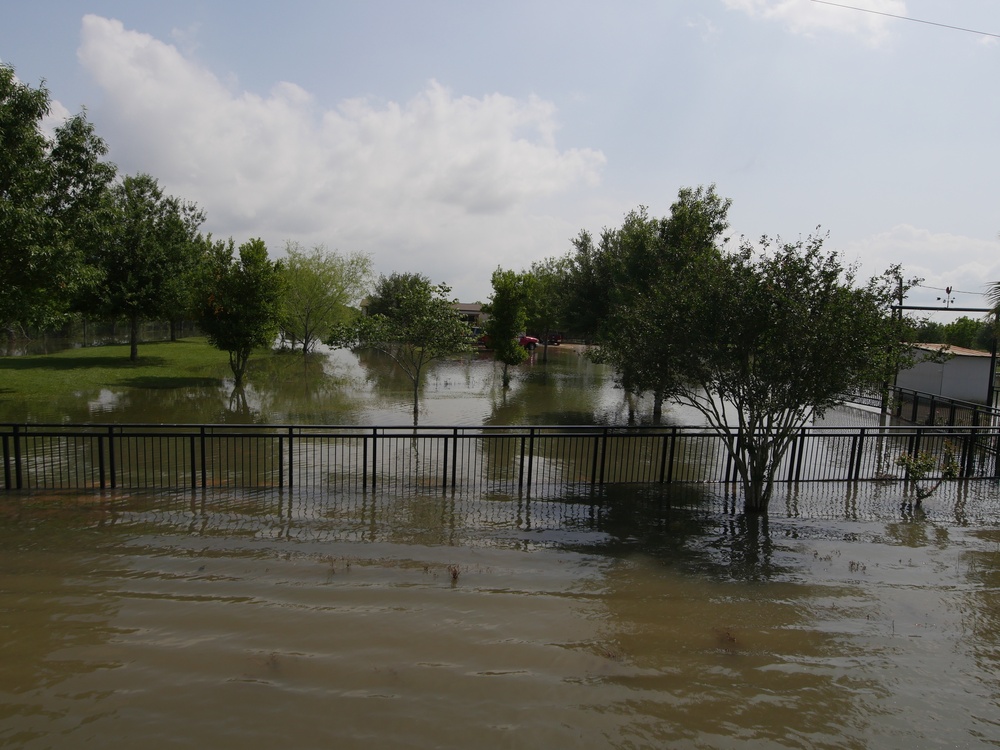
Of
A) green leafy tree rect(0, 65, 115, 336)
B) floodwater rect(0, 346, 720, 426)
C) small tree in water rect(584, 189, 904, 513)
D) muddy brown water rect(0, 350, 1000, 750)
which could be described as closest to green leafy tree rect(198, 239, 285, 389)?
floodwater rect(0, 346, 720, 426)

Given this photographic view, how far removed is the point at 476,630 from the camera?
5.59m

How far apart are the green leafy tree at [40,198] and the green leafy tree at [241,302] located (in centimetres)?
586

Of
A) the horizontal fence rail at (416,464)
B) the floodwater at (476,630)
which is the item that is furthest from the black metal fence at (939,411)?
the floodwater at (476,630)

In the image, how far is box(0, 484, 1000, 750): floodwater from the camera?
14.3ft

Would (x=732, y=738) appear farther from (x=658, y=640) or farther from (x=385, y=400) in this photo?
(x=385, y=400)

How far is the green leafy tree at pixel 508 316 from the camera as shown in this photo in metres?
28.8

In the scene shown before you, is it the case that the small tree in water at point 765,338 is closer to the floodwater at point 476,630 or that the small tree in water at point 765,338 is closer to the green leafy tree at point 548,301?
the floodwater at point 476,630

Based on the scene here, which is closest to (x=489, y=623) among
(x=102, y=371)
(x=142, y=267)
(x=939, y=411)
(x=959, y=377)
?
(x=939, y=411)

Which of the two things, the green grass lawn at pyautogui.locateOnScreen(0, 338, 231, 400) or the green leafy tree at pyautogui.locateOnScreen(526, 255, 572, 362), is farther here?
the green leafy tree at pyautogui.locateOnScreen(526, 255, 572, 362)

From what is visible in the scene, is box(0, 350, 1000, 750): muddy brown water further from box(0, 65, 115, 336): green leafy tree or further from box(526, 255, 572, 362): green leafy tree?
box(526, 255, 572, 362): green leafy tree

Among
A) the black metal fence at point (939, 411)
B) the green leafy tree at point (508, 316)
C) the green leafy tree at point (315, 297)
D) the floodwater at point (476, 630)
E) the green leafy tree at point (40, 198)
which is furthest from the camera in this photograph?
the green leafy tree at point (315, 297)

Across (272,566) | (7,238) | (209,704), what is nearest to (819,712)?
(209,704)

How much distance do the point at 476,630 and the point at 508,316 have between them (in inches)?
943

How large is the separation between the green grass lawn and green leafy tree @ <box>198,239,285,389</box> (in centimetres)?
268
